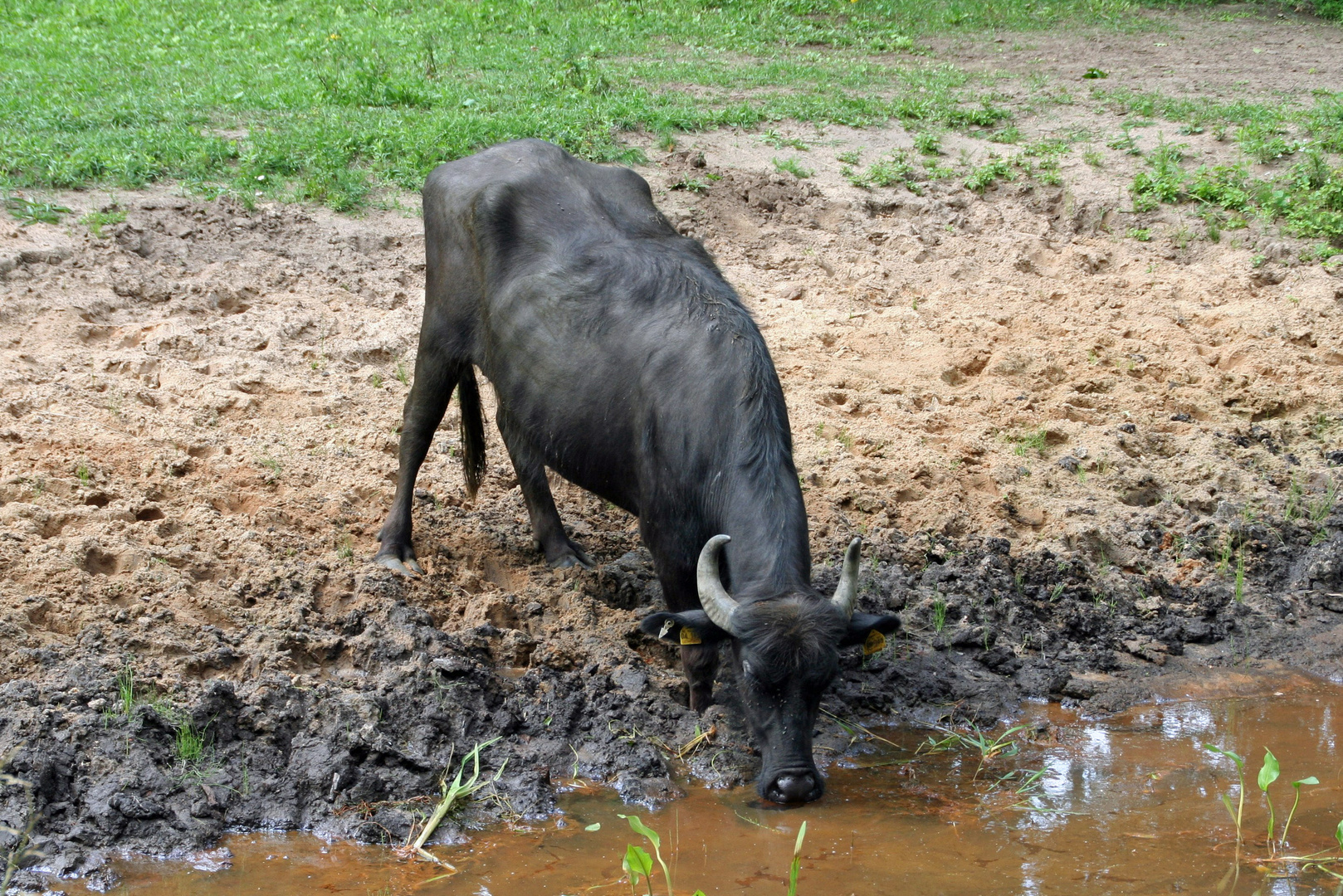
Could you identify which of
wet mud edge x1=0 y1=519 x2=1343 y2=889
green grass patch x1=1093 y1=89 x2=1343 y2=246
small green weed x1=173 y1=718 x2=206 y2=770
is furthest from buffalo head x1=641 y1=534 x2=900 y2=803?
green grass patch x1=1093 y1=89 x2=1343 y2=246

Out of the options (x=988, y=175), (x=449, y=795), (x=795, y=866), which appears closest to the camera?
(x=795, y=866)

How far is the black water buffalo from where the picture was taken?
166 inches

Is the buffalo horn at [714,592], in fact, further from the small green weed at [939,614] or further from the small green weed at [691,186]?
the small green weed at [691,186]

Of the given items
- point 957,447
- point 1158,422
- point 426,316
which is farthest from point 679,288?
point 1158,422

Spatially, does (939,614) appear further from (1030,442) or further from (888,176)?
(888,176)

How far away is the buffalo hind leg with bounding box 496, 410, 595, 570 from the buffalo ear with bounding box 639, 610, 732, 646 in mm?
1755

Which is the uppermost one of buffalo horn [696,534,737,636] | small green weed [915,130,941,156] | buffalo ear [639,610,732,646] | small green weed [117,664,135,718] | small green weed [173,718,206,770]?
small green weed [915,130,941,156]

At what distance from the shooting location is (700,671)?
4.91 m

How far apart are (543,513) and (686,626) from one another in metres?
2.05

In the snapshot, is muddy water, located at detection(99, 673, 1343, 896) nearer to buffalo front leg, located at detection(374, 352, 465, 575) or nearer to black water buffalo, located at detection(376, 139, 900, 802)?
black water buffalo, located at detection(376, 139, 900, 802)

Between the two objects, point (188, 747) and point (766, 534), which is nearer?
point (188, 747)

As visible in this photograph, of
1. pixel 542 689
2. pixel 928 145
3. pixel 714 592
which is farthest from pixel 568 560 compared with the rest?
pixel 928 145

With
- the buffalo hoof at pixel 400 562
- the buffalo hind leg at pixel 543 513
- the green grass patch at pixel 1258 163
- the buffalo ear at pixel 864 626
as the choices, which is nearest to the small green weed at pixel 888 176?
the green grass patch at pixel 1258 163

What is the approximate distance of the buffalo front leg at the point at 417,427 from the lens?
6078 mm
